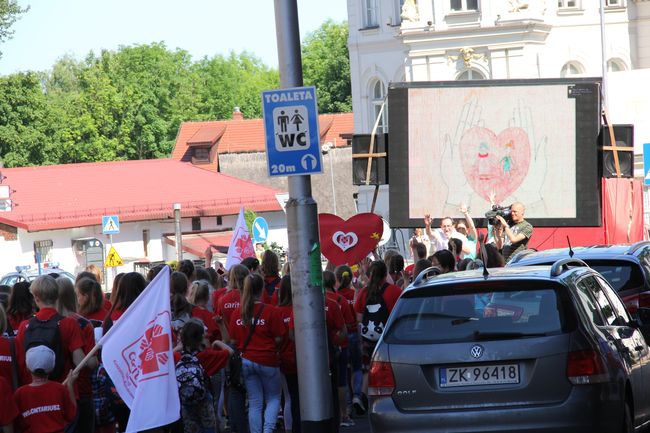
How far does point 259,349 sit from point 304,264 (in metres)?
1.19

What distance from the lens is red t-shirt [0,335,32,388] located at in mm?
9852

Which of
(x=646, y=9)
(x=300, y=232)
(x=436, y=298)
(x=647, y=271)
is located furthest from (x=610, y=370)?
(x=646, y=9)

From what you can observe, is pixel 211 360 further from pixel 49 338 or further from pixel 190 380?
pixel 49 338

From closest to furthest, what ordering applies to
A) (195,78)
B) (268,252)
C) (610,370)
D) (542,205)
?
(610,370), (268,252), (542,205), (195,78)

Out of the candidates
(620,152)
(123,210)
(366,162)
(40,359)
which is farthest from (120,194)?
(40,359)

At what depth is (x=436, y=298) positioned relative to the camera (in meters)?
10.3

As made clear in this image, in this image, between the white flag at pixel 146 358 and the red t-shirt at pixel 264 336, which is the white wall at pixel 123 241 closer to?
the red t-shirt at pixel 264 336

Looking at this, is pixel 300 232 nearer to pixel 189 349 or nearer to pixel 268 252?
pixel 189 349

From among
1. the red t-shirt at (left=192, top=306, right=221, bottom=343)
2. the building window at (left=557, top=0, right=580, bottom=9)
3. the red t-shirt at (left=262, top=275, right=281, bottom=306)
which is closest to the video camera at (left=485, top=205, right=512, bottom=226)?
the red t-shirt at (left=262, top=275, right=281, bottom=306)

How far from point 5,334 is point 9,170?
62765mm

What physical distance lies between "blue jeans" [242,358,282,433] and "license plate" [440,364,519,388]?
3.19 metres

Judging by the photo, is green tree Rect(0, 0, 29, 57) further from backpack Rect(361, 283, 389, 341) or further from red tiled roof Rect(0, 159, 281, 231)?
backpack Rect(361, 283, 389, 341)

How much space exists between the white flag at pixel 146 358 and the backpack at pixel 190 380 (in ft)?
3.15

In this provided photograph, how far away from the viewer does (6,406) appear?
8969 millimetres
